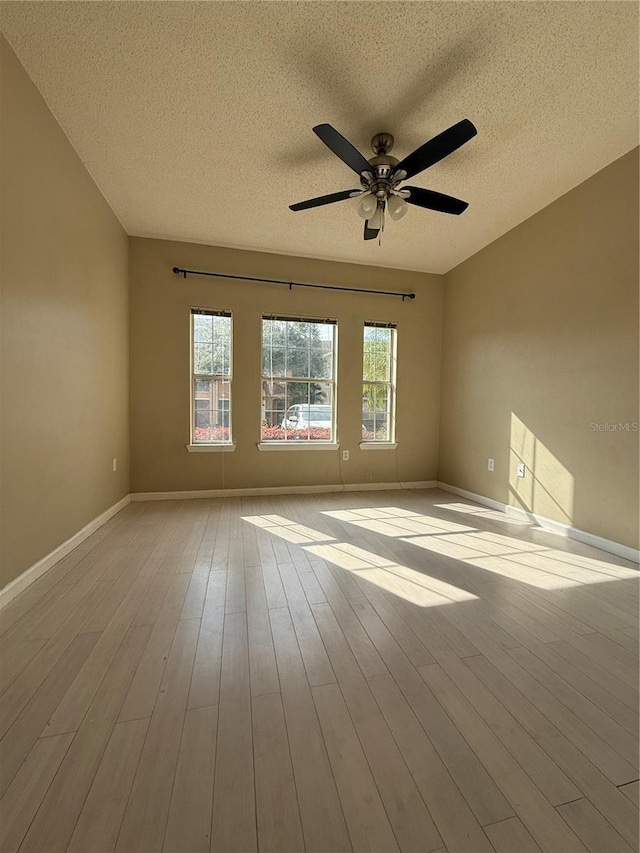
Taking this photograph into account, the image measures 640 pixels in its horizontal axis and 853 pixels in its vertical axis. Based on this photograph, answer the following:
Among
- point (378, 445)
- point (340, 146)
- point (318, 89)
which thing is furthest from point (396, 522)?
point (318, 89)

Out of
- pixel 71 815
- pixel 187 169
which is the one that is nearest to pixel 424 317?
pixel 187 169

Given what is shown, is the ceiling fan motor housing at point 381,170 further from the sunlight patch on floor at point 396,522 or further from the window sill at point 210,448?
the window sill at point 210,448

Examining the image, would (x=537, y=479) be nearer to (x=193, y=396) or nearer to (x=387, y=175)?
(x=387, y=175)

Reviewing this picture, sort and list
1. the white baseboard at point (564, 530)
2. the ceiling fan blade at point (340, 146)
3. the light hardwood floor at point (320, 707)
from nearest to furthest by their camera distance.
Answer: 1. the light hardwood floor at point (320, 707)
2. the ceiling fan blade at point (340, 146)
3. the white baseboard at point (564, 530)

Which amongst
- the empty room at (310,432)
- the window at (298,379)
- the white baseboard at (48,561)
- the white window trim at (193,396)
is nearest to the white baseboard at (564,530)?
the empty room at (310,432)

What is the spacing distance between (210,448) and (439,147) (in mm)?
3536

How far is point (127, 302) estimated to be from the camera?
13.1 ft

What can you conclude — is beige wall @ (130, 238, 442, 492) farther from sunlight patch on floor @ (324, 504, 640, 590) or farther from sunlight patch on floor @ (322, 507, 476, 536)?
sunlight patch on floor @ (324, 504, 640, 590)

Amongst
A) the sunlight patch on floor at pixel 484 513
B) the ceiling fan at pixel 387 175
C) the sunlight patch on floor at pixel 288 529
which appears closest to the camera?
the ceiling fan at pixel 387 175

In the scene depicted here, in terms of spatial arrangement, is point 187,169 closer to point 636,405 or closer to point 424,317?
point 424,317

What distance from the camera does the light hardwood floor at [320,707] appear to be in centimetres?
91

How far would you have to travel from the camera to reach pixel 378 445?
15.9 feet

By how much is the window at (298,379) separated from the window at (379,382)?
0.47 m

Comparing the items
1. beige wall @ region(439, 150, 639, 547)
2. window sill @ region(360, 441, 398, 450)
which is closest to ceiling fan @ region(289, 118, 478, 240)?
beige wall @ region(439, 150, 639, 547)
